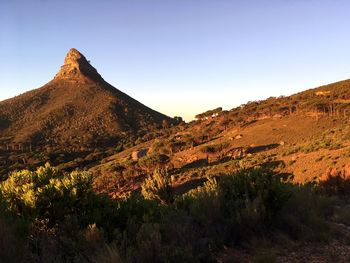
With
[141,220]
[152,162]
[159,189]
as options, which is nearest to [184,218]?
[141,220]

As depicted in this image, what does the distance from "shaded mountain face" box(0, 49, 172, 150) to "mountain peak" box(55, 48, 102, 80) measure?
2088mm

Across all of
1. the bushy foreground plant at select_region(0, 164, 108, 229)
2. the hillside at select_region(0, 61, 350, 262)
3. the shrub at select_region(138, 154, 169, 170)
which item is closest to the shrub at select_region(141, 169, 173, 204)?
the hillside at select_region(0, 61, 350, 262)

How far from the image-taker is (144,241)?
6.43 m

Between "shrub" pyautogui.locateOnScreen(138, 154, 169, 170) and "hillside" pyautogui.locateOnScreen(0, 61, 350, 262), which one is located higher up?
"hillside" pyautogui.locateOnScreen(0, 61, 350, 262)

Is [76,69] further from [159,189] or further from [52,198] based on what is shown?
[52,198]

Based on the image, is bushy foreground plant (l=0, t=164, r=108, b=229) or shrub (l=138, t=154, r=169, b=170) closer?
bushy foreground plant (l=0, t=164, r=108, b=229)

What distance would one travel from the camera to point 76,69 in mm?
140125

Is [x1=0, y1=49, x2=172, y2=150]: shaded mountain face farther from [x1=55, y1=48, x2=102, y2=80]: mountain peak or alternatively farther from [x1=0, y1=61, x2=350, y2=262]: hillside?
[x1=0, y1=61, x2=350, y2=262]: hillside

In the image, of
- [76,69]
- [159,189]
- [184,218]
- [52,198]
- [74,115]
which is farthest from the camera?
[76,69]

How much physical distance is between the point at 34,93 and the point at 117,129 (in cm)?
3268

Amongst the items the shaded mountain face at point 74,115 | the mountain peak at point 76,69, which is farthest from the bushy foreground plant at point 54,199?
the mountain peak at point 76,69

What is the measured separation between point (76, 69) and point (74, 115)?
45403 millimetres

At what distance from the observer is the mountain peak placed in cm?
13475

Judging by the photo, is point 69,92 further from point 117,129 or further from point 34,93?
point 117,129
